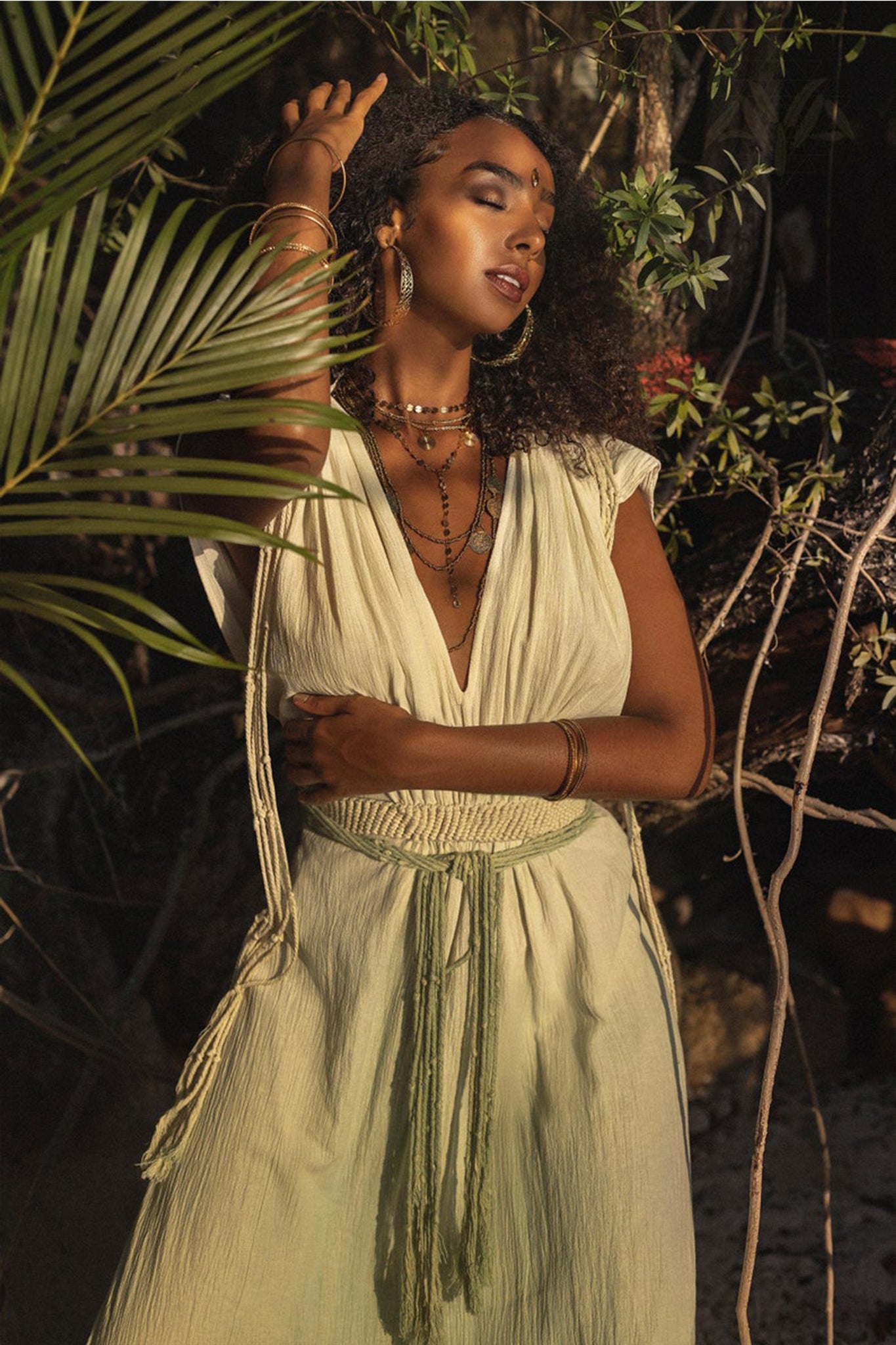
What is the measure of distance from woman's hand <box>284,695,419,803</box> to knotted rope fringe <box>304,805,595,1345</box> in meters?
0.12

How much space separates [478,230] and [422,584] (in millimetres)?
525

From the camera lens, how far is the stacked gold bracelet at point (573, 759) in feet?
5.78

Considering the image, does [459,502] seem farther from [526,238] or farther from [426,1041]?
[426,1041]

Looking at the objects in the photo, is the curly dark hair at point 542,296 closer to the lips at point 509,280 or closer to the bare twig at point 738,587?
the lips at point 509,280

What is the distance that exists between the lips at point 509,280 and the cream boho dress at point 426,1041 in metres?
0.28

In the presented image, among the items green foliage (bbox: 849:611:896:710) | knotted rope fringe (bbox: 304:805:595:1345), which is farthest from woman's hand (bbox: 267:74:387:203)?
green foliage (bbox: 849:611:896:710)

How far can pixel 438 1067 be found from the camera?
1711 millimetres

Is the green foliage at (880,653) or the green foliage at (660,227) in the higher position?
the green foliage at (660,227)

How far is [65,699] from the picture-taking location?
307 centimetres

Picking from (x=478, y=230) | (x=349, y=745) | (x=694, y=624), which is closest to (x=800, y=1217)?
(x=694, y=624)

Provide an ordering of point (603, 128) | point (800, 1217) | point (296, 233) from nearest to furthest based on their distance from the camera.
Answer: point (296, 233) → point (603, 128) → point (800, 1217)

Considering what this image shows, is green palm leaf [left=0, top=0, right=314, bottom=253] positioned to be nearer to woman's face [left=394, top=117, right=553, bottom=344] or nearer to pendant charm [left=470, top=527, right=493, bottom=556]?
woman's face [left=394, top=117, right=553, bottom=344]

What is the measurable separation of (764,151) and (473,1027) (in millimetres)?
1955

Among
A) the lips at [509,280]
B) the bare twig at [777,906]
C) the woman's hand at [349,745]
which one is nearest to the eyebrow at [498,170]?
the lips at [509,280]
